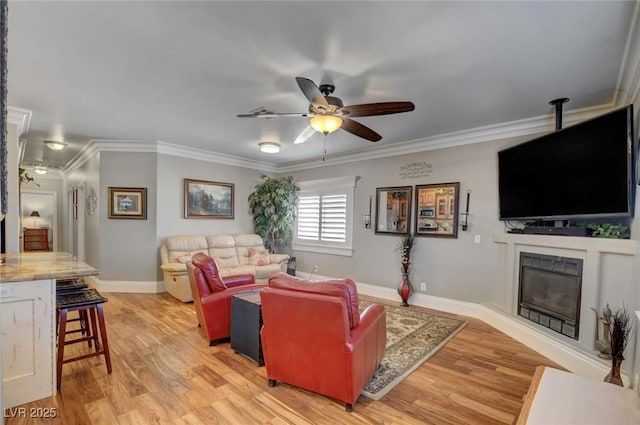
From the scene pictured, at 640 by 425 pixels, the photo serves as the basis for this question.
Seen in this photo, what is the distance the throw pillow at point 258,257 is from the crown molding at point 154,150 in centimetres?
192

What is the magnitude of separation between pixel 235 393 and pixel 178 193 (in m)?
4.16

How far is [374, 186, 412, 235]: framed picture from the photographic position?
16.0ft

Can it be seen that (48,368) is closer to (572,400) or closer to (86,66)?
(86,66)

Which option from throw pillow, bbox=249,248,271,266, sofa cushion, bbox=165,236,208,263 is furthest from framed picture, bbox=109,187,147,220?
throw pillow, bbox=249,248,271,266

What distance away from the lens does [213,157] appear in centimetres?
597

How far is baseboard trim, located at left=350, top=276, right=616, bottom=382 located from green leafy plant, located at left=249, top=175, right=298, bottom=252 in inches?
83.0

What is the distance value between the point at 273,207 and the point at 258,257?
1.17m

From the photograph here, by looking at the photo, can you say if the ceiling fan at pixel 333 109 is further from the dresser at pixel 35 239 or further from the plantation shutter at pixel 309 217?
the dresser at pixel 35 239

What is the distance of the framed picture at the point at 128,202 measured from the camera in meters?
5.20

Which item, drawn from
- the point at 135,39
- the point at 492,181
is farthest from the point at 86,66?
the point at 492,181

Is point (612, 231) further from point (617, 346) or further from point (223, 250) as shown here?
point (223, 250)

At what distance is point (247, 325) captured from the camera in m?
2.82

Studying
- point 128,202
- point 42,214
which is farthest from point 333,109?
point 42,214

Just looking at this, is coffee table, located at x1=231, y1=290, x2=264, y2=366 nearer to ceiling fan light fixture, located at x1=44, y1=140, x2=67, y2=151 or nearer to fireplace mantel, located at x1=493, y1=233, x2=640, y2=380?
fireplace mantel, located at x1=493, y1=233, x2=640, y2=380
